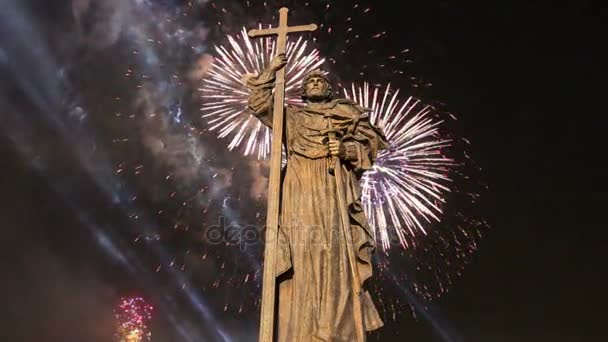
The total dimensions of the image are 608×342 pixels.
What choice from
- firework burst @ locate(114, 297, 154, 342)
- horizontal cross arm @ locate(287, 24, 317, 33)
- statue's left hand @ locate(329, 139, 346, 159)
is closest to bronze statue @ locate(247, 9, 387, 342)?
statue's left hand @ locate(329, 139, 346, 159)

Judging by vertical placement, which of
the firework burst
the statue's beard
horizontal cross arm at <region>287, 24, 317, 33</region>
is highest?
the firework burst

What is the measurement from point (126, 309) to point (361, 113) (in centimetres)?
2821

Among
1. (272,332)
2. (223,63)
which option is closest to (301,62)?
(223,63)

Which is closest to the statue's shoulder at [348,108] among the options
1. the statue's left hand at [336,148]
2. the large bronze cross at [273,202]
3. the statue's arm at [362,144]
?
the statue's arm at [362,144]

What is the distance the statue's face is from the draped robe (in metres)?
0.16

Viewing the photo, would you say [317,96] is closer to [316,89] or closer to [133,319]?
[316,89]

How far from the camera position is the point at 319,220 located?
9.50 meters

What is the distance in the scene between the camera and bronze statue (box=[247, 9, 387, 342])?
8781 millimetres

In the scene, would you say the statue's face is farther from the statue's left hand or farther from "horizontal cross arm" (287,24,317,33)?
the statue's left hand

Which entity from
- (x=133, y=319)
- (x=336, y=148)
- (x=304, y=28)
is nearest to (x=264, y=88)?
(x=304, y=28)

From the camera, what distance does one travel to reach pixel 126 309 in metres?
35.0

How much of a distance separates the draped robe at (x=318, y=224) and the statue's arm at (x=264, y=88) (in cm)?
2

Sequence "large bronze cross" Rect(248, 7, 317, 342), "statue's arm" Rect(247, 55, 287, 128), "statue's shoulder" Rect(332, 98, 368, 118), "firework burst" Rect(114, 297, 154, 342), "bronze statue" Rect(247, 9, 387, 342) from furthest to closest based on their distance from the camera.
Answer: "firework burst" Rect(114, 297, 154, 342), "statue's shoulder" Rect(332, 98, 368, 118), "statue's arm" Rect(247, 55, 287, 128), "bronze statue" Rect(247, 9, 387, 342), "large bronze cross" Rect(248, 7, 317, 342)

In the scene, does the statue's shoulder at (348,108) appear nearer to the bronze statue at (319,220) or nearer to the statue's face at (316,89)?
the bronze statue at (319,220)
